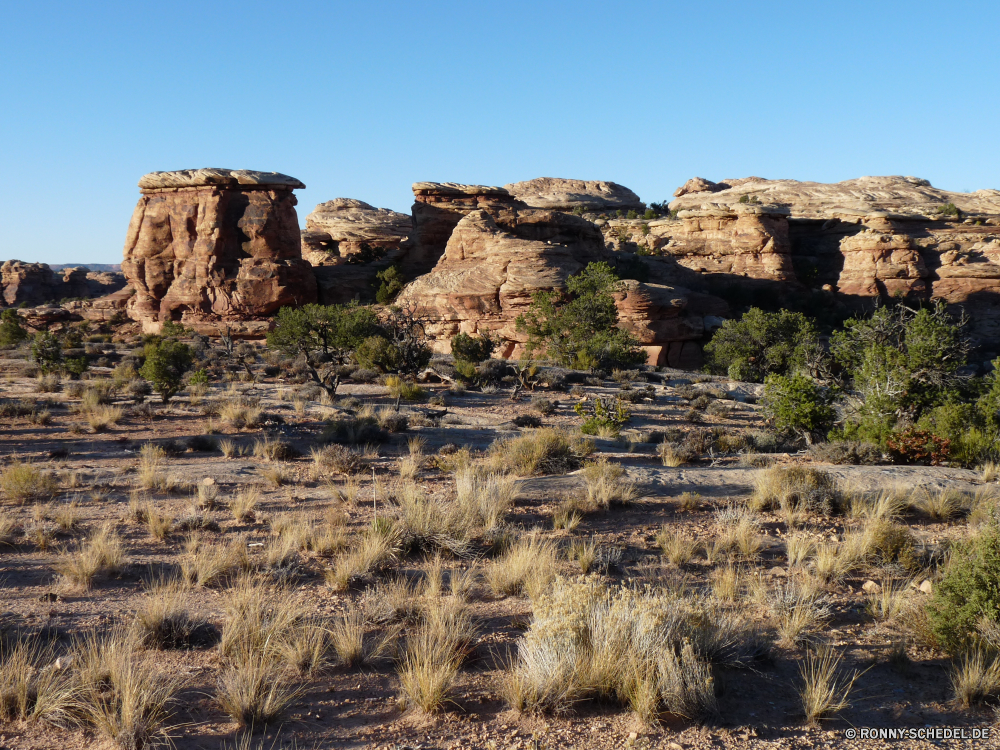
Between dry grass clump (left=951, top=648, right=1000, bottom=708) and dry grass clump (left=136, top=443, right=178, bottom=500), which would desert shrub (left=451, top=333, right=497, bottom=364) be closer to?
dry grass clump (left=136, top=443, right=178, bottom=500)

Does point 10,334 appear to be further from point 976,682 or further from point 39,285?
point 39,285

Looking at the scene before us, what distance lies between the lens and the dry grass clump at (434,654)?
13.1 feet

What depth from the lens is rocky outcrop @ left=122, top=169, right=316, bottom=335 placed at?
38.7 metres

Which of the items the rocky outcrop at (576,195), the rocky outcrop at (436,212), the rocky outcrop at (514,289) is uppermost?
the rocky outcrop at (576,195)

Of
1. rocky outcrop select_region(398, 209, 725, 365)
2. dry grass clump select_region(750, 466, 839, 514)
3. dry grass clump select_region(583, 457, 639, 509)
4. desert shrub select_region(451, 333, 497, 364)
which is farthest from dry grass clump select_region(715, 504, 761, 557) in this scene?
rocky outcrop select_region(398, 209, 725, 365)

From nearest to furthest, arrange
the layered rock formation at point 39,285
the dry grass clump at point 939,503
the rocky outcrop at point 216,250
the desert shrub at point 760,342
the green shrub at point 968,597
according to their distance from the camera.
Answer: the green shrub at point 968,597 < the dry grass clump at point 939,503 < the desert shrub at point 760,342 < the rocky outcrop at point 216,250 < the layered rock formation at point 39,285

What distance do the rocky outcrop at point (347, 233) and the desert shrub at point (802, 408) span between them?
39782mm

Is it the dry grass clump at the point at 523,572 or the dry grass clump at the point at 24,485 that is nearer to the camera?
the dry grass clump at the point at 523,572

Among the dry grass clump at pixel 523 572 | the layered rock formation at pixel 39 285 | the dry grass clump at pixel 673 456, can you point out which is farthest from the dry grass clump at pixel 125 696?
the layered rock formation at pixel 39 285

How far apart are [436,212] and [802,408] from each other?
35646 mm

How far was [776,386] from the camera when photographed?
12445 mm

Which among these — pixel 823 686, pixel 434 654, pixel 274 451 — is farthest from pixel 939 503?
pixel 274 451

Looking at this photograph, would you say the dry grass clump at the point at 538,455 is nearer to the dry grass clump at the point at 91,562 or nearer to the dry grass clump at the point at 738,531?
Result: the dry grass clump at the point at 738,531

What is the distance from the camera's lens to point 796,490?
7.81 metres
